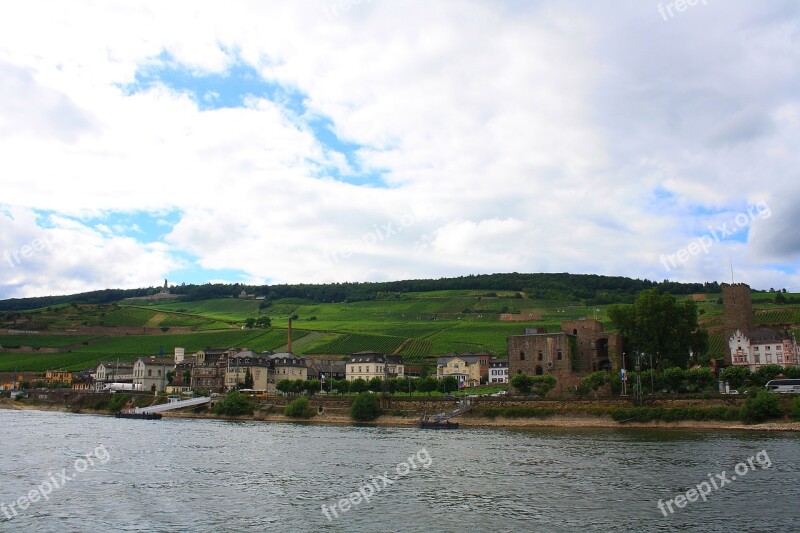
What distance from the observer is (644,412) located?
7094 cm

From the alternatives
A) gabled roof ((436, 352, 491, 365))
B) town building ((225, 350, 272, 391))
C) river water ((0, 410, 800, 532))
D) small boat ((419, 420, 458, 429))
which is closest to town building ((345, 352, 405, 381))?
gabled roof ((436, 352, 491, 365))

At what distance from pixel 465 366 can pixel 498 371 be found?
6.50 m

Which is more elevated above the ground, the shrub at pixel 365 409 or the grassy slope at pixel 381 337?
the grassy slope at pixel 381 337

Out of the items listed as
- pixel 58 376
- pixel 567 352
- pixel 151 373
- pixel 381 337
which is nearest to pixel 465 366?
pixel 567 352

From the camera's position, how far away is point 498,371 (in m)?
125

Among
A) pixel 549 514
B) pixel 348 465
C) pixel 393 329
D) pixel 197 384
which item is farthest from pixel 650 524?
pixel 393 329

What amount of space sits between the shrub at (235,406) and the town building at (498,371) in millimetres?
47247

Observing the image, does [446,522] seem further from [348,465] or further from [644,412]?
[644,412]

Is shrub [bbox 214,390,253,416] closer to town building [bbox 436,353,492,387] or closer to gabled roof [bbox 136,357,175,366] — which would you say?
town building [bbox 436,353,492,387]

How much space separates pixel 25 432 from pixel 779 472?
6846 centimetres

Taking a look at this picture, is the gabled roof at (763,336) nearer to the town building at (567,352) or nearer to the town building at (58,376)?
the town building at (567,352)

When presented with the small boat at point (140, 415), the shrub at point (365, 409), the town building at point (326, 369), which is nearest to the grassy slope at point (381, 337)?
the town building at point (326, 369)

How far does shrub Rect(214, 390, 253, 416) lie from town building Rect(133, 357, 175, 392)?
1816 inches

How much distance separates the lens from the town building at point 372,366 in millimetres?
130250
